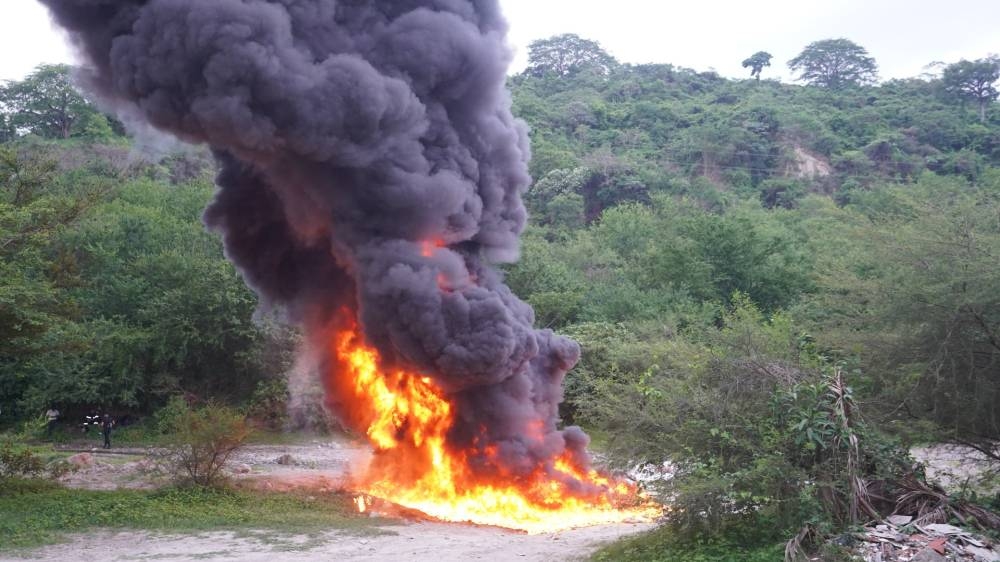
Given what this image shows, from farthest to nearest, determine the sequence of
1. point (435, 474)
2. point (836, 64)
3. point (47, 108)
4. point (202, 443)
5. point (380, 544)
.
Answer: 1. point (836, 64)
2. point (47, 108)
3. point (202, 443)
4. point (435, 474)
5. point (380, 544)

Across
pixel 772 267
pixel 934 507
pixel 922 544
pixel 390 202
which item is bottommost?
pixel 922 544

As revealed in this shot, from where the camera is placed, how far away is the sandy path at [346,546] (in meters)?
14.8

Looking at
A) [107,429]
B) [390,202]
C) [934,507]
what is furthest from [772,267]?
[934,507]

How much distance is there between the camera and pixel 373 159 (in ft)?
62.4

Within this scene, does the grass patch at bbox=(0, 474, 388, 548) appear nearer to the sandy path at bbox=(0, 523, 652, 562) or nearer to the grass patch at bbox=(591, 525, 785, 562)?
the sandy path at bbox=(0, 523, 652, 562)

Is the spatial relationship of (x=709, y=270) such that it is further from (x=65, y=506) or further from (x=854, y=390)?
(x=65, y=506)

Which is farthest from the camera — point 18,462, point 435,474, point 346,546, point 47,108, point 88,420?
point 47,108

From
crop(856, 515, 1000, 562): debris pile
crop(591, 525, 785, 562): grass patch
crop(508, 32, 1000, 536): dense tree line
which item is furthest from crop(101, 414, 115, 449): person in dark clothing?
crop(856, 515, 1000, 562): debris pile

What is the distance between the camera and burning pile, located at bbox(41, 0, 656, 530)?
18.0 meters

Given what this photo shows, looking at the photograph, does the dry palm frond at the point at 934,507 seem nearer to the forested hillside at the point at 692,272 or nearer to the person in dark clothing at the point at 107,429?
the forested hillside at the point at 692,272

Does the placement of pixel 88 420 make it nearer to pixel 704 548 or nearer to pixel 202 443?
pixel 202 443

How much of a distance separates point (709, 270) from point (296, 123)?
27.2 metres

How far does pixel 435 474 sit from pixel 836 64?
83495mm

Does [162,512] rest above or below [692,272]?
below
